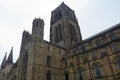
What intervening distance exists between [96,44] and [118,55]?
22.2 ft

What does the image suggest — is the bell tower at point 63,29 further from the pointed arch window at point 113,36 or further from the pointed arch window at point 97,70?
the pointed arch window at point 113,36

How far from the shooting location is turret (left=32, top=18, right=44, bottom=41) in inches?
1237

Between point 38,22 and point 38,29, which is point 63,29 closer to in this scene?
point 38,22

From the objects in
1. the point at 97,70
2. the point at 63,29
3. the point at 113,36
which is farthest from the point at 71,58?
the point at 63,29

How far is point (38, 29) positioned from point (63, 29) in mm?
13963

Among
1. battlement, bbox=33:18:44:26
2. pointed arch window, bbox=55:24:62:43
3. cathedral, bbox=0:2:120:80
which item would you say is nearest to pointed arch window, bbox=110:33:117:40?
cathedral, bbox=0:2:120:80

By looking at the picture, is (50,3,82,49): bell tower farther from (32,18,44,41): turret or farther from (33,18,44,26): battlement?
(33,18,44,26): battlement

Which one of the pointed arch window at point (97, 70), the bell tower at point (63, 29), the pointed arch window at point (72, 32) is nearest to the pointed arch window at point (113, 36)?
the pointed arch window at point (97, 70)

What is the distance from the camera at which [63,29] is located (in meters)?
44.8

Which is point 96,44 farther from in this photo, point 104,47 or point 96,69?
point 96,69

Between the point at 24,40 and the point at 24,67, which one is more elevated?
the point at 24,40

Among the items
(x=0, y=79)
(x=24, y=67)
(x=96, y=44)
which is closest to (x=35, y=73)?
(x=24, y=67)

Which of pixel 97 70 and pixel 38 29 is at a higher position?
pixel 38 29

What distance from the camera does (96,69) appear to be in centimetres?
2620
